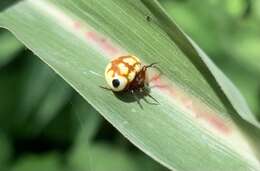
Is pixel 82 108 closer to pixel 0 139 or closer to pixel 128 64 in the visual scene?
pixel 0 139

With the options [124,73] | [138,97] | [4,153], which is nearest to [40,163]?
[4,153]

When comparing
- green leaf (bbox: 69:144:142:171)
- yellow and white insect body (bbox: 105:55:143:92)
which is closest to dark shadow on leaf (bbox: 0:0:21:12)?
yellow and white insect body (bbox: 105:55:143:92)

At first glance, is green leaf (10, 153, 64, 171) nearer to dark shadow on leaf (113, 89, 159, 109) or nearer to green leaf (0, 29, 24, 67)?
green leaf (0, 29, 24, 67)

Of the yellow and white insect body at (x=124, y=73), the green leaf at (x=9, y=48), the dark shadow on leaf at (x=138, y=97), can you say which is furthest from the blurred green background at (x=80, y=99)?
the dark shadow on leaf at (x=138, y=97)

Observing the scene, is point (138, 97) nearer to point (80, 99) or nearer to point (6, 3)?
point (6, 3)

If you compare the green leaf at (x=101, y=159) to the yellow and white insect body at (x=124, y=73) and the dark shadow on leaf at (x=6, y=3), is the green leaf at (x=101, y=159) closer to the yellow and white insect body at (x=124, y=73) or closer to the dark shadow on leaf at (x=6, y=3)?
the yellow and white insect body at (x=124, y=73)

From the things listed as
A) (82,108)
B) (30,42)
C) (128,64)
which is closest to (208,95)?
(128,64)
